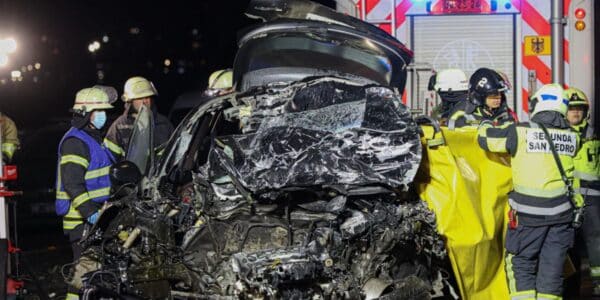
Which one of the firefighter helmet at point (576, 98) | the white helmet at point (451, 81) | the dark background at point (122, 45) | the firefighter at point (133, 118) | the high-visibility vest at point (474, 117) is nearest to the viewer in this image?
the high-visibility vest at point (474, 117)

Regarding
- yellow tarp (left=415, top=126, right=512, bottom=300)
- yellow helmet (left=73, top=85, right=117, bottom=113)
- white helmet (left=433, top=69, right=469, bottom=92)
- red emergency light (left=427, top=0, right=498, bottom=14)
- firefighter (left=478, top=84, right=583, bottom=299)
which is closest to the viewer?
yellow tarp (left=415, top=126, right=512, bottom=300)

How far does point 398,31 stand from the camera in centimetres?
840

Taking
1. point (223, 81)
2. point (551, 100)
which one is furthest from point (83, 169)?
point (551, 100)

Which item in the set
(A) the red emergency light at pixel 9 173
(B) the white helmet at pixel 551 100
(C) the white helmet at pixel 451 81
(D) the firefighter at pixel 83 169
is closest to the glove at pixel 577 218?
(B) the white helmet at pixel 551 100

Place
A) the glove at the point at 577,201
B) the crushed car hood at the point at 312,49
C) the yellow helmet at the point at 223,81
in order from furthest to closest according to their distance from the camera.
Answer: the yellow helmet at the point at 223,81, the glove at the point at 577,201, the crushed car hood at the point at 312,49

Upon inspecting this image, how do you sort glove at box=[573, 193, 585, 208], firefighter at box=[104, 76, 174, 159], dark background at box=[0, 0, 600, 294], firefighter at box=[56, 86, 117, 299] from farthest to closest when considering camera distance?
dark background at box=[0, 0, 600, 294], firefighter at box=[104, 76, 174, 159], firefighter at box=[56, 86, 117, 299], glove at box=[573, 193, 585, 208]

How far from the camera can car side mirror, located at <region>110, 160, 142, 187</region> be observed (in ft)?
20.4

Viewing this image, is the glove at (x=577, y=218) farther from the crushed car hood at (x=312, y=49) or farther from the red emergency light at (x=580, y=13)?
the red emergency light at (x=580, y=13)

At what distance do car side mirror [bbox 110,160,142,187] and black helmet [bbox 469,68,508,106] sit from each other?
116 inches

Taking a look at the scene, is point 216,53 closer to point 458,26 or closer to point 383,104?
point 458,26

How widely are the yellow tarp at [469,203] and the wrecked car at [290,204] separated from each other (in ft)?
0.43

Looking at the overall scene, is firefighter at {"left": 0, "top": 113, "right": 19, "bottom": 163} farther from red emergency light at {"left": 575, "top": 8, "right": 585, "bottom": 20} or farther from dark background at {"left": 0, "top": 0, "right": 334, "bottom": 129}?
dark background at {"left": 0, "top": 0, "right": 334, "bottom": 129}

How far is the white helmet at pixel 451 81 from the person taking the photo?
26.7ft

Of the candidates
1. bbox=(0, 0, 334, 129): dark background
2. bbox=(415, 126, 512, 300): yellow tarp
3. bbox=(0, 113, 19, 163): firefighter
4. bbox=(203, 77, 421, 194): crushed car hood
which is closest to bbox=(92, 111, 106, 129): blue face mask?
bbox=(203, 77, 421, 194): crushed car hood
